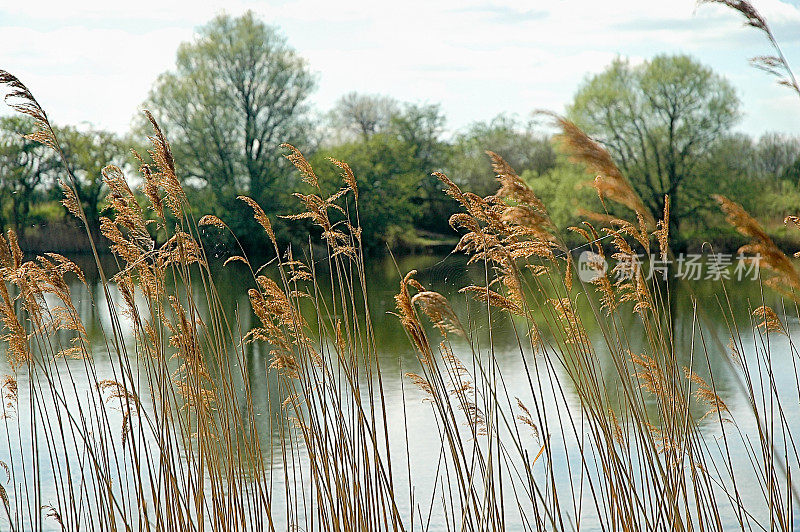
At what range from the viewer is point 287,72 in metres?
28.2

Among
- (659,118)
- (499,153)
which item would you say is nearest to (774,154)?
(659,118)

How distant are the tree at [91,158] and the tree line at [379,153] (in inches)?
2.7

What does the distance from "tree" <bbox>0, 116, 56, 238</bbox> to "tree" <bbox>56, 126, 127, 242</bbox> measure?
2.55 ft

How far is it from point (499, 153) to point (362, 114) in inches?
302

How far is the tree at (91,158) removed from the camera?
2298 centimetres

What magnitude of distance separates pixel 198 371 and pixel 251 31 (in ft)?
91.5

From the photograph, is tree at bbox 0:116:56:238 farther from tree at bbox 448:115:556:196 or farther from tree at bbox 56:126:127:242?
tree at bbox 448:115:556:196

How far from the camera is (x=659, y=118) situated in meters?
25.8

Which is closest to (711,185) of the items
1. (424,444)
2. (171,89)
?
(171,89)

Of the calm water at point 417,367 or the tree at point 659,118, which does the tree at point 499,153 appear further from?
the calm water at point 417,367

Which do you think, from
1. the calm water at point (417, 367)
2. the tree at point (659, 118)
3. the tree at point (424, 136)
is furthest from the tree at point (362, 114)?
the calm water at point (417, 367)

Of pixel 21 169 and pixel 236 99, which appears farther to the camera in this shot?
pixel 236 99

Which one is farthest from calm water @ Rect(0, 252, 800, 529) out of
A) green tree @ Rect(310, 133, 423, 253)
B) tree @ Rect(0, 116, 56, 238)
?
green tree @ Rect(310, 133, 423, 253)

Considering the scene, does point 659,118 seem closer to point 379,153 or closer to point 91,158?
point 379,153
